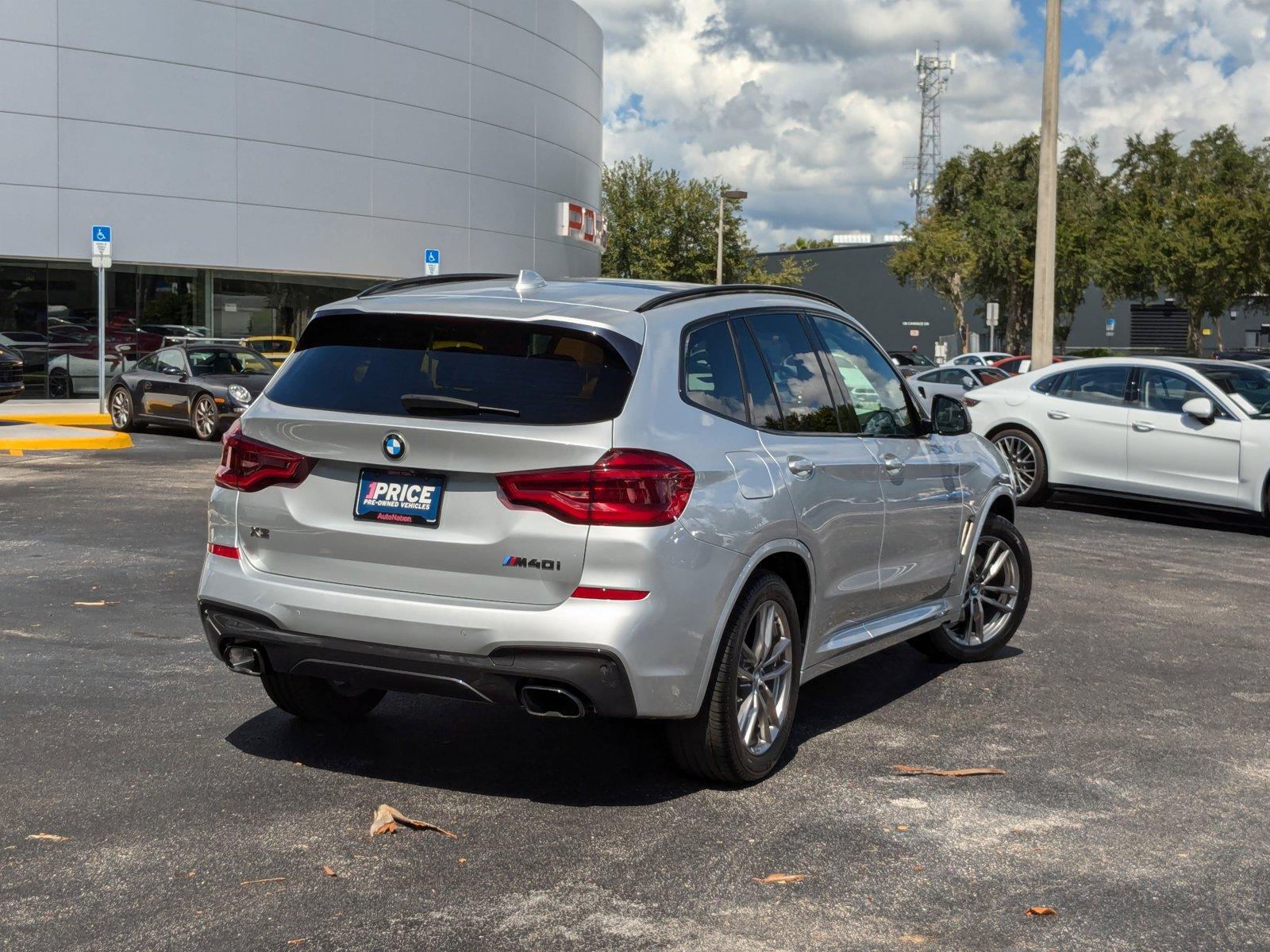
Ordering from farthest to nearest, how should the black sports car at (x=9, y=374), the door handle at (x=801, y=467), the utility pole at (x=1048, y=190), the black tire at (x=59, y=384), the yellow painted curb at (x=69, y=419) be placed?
the black tire at (x=59, y=384)
the yellow painted curb at (x=69, y=419)
the black sports car at (x=9, y=374)
the utility pole at (x=1048, y=190)
the door handle at (x=801, y=467)

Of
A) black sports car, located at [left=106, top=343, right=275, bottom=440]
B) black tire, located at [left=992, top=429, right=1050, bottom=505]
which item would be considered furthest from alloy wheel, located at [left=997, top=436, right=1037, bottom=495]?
black sports car, located at [left=106, top=343, right=275, bottom=440]

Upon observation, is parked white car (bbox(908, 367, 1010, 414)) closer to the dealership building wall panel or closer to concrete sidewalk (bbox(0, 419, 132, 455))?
the dealership building wall panel

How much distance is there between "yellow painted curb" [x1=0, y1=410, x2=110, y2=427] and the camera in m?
27.4

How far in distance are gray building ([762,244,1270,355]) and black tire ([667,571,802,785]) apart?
73.7 metres

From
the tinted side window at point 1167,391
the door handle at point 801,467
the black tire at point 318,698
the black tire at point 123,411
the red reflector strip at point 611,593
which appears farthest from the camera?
the black tire at point 123,411

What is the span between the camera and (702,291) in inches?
226

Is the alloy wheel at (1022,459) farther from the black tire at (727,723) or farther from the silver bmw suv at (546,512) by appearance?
the black tire at (727,723)

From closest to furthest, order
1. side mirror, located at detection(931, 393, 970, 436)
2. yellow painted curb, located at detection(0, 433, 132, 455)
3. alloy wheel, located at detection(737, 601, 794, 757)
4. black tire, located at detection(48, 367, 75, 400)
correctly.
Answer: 1. alloy wheel, located at detection(737, 601, 794, 757)
2. side mirror, located at detection(931, 393, 970, 436)
3. yellow painted curb, located at detection(0, 433, 132, 455)
4. black tire, located at detection(48, 367, 75, 400)

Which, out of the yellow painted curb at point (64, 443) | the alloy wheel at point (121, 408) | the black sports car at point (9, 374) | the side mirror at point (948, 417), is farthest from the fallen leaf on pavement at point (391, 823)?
the alloy wheel at point (121, 408)

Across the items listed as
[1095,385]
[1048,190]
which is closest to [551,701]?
[1095,385]

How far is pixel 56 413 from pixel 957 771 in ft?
88.2

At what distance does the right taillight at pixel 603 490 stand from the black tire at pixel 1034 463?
10966 mm

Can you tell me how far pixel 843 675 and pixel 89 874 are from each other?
4031 millimetres

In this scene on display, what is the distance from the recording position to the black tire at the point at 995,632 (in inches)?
293
